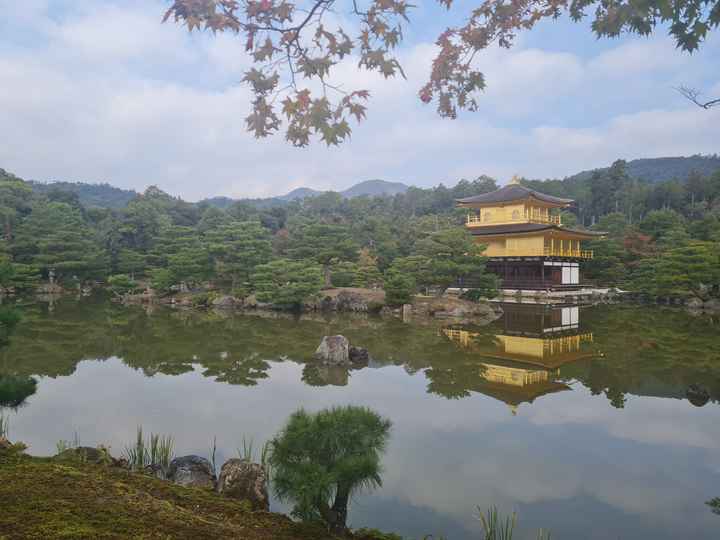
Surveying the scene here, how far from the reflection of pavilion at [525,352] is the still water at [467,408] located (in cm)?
6

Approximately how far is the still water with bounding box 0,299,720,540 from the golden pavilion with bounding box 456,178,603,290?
10543 millimetres

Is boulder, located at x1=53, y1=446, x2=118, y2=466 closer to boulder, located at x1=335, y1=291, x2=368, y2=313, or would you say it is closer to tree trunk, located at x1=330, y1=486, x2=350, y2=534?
tree trunk, located at x1=330, y1=486, x2=350, y2=534

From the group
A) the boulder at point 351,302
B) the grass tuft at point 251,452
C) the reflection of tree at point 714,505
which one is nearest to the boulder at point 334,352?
the grass tuft at point 251,452

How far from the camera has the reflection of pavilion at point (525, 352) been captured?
7.59 meters

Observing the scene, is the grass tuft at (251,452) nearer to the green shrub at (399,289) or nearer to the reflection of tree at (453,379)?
the reflection of tree at (453,379)

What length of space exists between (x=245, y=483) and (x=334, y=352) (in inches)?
237

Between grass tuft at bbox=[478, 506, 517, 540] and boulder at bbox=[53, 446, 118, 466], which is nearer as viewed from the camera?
grass tuft at bbox=[478, 506, 517, 540]

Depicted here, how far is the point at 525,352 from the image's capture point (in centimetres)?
1062

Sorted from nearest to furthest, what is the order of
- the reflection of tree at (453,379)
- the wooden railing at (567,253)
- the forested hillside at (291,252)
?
the reflection of tree at (453,379), the forested hillside at (291,252), the wooden railing at (567,253)

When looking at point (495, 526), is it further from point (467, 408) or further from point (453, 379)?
point (453, 379)

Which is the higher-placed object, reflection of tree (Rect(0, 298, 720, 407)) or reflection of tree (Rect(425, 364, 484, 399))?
reflection of tree (Rect(425, 364, 484, 399))

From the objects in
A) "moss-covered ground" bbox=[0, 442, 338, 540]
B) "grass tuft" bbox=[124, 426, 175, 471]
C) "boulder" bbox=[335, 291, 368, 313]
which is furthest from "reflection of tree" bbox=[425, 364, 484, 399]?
"boulder" bbox=[335, 291, 368, 313]

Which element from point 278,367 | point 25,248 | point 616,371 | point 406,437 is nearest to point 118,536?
point 406,437

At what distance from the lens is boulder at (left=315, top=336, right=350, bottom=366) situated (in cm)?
963
